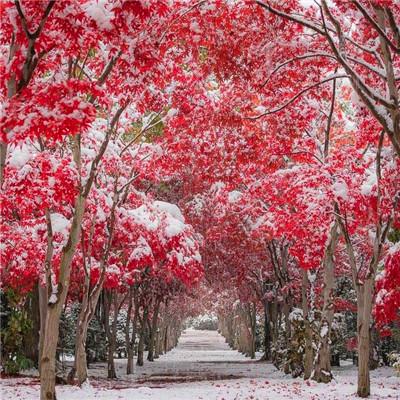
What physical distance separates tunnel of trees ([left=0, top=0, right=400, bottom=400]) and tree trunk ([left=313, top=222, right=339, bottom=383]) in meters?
0.05

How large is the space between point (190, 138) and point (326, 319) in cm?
704

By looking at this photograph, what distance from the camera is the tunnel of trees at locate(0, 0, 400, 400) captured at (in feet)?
23.9

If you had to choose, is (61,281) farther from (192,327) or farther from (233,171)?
(192,327)

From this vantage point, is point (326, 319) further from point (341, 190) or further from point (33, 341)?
point (33, 341)

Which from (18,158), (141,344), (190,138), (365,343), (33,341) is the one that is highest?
(190,138)

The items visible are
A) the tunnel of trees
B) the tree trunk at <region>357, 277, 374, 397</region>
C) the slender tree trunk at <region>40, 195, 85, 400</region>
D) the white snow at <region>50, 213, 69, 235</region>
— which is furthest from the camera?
the white snow at <region>50, 213, 69, 235</region>

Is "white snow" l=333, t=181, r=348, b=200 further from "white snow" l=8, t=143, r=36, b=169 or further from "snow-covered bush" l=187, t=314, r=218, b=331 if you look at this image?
"snow-covered bush" l=187, t=314, r=218, b=331

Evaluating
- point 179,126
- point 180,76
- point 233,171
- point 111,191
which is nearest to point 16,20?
point 180,76

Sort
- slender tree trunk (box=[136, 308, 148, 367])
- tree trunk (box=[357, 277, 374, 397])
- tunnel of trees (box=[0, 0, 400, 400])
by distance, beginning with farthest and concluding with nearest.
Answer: slender tree trunk (box=[136, 308, 148, 367]) < tree trunk (box=[357, 277, 374, 397]) < tunnel of trees (box=[0, 0, 400, 400])

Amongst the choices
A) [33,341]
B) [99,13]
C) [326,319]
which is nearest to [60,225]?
[326,319]

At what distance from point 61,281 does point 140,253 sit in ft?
21.9

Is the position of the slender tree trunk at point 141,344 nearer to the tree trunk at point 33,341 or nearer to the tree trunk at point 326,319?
the tree trunk at point 33,341

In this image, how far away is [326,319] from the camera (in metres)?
16.4

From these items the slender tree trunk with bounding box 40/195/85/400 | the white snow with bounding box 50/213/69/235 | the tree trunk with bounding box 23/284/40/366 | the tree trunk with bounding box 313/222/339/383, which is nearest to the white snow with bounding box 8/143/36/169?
the slender tree trunk with bounding box 40/195/85/400
